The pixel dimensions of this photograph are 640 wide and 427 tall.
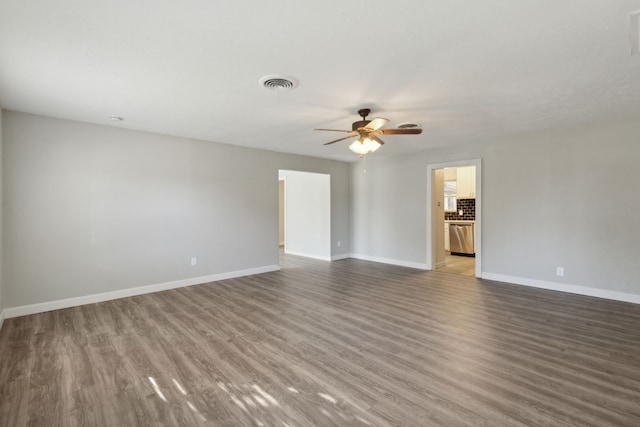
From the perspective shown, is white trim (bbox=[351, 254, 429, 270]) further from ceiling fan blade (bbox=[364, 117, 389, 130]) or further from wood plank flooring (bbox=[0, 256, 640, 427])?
ceiling fan blade (bbox=[364, 117, 389, 130])

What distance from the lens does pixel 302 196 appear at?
27.1 ft

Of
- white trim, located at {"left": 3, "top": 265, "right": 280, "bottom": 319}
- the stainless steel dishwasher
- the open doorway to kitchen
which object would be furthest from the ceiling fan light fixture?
the stainless steel dishwasher

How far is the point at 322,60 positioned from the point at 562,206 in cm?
438

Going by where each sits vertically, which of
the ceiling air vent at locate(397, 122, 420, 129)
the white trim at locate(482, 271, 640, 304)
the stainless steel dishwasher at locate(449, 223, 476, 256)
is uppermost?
the ceiling air vent at locate(397, 122, 420, 129)

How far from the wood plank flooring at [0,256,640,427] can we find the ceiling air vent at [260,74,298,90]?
96.1 inches

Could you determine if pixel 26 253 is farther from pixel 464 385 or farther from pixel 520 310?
pixel 520 310

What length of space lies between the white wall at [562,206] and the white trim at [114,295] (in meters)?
3.94

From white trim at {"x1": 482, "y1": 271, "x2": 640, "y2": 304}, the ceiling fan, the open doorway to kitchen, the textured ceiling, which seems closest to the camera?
the textured ceiling

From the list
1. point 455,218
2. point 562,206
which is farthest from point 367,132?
point 455,218

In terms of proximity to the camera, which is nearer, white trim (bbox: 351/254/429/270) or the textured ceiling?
the textured ceiling

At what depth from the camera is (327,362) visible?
2.57 m

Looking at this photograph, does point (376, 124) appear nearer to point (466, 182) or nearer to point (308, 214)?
point (308, 214)

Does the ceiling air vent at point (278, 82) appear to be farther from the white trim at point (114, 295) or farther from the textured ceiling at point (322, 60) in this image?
the white trim at point (114, 295)

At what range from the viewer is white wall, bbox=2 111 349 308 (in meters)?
3.76
